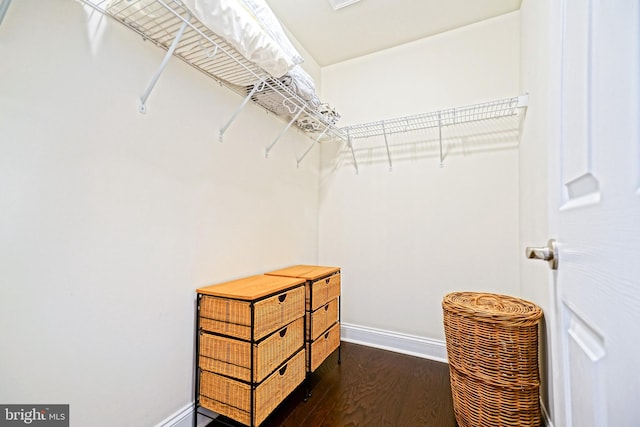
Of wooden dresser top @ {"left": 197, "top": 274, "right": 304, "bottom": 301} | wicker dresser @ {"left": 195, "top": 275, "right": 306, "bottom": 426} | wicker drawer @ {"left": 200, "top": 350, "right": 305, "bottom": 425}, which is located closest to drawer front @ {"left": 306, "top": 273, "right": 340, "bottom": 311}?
wooden dresser top @ {"left": 197, "top": 274, "right": 304, "bottom": 301}

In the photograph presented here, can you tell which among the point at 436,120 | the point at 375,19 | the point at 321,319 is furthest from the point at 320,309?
the point at 375,19

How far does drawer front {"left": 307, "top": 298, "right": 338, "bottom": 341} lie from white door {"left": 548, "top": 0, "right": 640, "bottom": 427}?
4.15 ft

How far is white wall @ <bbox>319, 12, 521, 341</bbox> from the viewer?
202 centimetres

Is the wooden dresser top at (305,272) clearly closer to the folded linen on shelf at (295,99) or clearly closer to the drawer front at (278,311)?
the drawer front at (278,311)

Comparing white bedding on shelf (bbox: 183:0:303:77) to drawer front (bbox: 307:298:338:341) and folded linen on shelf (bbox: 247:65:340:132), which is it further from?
drawer front (bbox: 307:298:338:341)

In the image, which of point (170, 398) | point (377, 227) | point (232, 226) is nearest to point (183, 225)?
point (232, 226)

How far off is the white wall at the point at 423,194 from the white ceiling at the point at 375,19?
10cm

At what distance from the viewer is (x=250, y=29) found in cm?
115

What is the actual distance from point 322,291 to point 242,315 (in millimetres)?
703

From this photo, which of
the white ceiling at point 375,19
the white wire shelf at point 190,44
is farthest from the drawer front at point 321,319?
the white ceiling at point 375,19

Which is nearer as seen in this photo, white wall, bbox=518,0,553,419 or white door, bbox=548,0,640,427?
white door, bbox=548,0,640,427

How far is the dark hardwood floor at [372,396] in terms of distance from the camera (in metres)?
1.46
